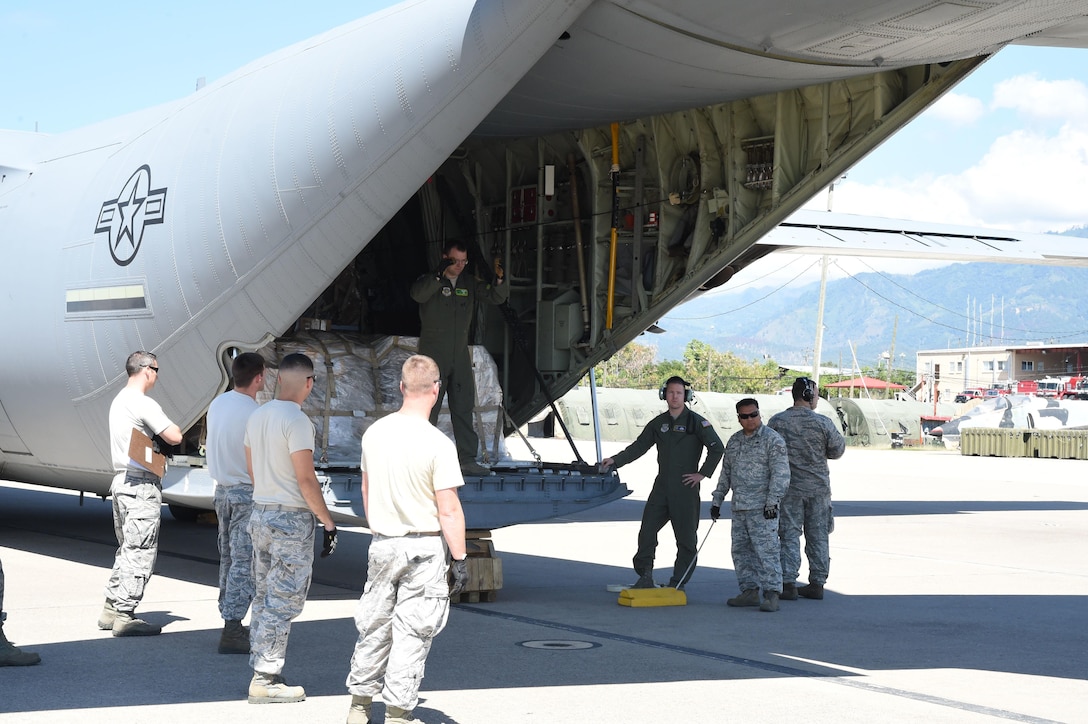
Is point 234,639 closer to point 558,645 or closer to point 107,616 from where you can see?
point 107,616

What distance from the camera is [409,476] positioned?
5.57 m

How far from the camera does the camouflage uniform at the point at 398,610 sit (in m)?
5.45

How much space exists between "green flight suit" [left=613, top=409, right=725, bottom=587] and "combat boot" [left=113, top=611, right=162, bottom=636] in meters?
4.10

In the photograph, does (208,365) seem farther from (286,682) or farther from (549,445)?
(549,445)

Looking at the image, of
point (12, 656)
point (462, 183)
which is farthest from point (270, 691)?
point (462, 183)

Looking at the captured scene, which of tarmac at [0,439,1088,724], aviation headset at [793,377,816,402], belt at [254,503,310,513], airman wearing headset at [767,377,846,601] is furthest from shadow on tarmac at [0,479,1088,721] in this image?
aviation headset at [793,377,816,402]

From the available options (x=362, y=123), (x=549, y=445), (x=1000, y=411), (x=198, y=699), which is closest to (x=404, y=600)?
(x=198, y=699)

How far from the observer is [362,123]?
8180mm

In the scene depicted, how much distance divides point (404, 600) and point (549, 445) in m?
36.3

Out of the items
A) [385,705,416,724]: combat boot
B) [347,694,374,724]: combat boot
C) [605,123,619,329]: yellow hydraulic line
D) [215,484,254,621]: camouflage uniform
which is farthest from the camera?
[605,123,619,329]: yellow hydraulic line

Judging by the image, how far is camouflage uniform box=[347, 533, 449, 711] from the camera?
5446mm

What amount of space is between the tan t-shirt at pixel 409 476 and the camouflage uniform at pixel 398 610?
0.08 meters

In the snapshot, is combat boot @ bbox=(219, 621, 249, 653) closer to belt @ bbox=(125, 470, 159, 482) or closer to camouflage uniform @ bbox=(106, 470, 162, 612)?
camouflage uniform @ bbox=(106, 470, 162, 612)

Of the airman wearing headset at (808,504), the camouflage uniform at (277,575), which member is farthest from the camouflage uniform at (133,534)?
the airman wearing headset at (808,504)
